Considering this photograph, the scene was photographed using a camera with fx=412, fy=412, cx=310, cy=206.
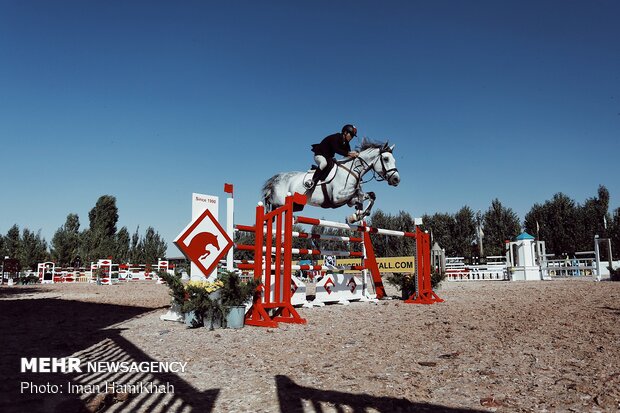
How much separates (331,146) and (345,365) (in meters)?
4.89

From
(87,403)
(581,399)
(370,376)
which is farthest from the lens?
(370,376)

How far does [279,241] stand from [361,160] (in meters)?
2.68

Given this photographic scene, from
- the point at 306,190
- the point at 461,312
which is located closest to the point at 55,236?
the point at 306,190

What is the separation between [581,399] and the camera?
6.98ft

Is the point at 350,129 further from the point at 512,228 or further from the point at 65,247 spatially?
the point at 65,247

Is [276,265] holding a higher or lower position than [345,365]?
higher

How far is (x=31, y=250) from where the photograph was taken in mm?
35344

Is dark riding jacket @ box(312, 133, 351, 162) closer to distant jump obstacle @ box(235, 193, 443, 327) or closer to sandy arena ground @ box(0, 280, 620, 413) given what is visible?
distant jump obstacle @ box(235, 193, 443, 327)

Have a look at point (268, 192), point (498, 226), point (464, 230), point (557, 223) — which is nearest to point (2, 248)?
point (268, 192)

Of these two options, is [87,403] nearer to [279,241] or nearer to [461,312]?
[279,241]

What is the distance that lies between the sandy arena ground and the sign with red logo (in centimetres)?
88

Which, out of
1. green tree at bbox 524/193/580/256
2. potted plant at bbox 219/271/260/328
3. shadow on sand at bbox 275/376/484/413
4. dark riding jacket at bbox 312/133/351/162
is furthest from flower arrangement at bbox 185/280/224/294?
green tree at bbox 524/193/580/256

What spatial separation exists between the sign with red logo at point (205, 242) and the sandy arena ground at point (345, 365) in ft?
2.90

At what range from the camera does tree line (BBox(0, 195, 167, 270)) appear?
36062 millimetres
